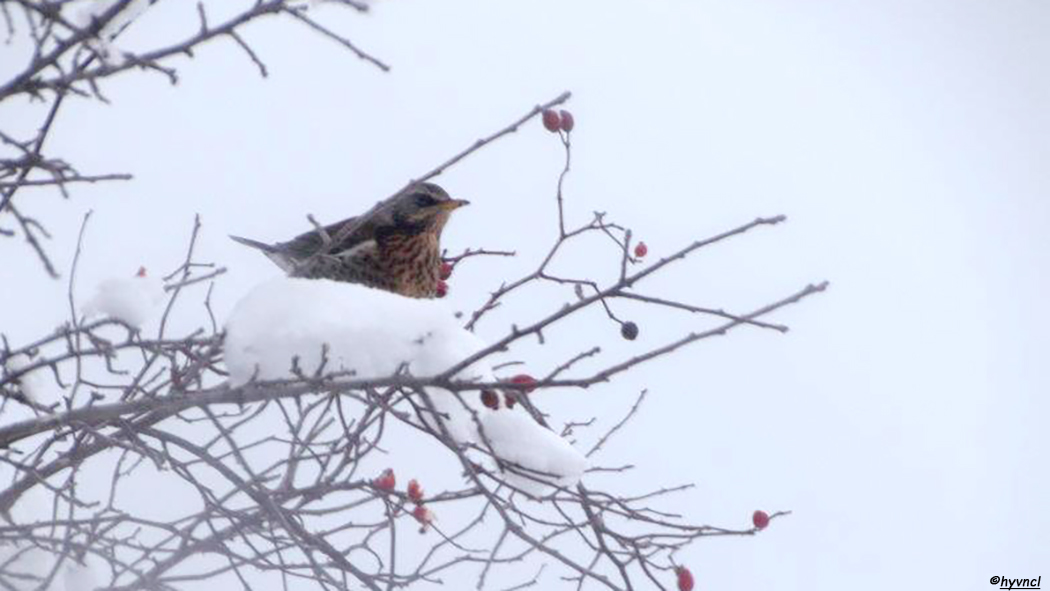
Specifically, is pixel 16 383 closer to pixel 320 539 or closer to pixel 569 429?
pixel 320 539

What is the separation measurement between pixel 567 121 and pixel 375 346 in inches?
43.5

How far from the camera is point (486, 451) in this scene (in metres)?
2.55

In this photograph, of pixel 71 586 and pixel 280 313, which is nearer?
pixel 280 313

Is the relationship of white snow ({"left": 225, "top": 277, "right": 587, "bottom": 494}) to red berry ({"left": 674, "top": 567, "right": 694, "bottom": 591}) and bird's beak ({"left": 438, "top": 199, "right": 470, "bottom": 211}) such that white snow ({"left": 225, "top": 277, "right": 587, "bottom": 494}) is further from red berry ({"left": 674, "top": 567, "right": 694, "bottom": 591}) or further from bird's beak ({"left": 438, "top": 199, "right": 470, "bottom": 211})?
bird's beak ({"left": 438, "top": 199, "right": 470, "bottom": 211})

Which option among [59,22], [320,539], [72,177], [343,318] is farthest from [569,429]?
[59,22]

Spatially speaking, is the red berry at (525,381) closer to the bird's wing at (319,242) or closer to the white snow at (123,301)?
the white snow at (123,301)

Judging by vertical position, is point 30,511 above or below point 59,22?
below

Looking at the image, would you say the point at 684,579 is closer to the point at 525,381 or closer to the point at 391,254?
the point at 525,381

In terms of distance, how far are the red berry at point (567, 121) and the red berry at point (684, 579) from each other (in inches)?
45.8

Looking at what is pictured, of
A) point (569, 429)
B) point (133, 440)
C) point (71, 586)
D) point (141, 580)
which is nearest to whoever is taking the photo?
point (133, 440)

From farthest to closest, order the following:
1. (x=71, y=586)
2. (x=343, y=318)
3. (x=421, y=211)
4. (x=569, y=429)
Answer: (x=421, y=211) → (x=569, y=429) → (x=71, y=586) → (x=343, y=318)

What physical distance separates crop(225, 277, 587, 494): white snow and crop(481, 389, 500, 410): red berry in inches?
1.3

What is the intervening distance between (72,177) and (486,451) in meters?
1.00

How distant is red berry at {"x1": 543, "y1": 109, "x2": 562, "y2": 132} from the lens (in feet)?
11.2
